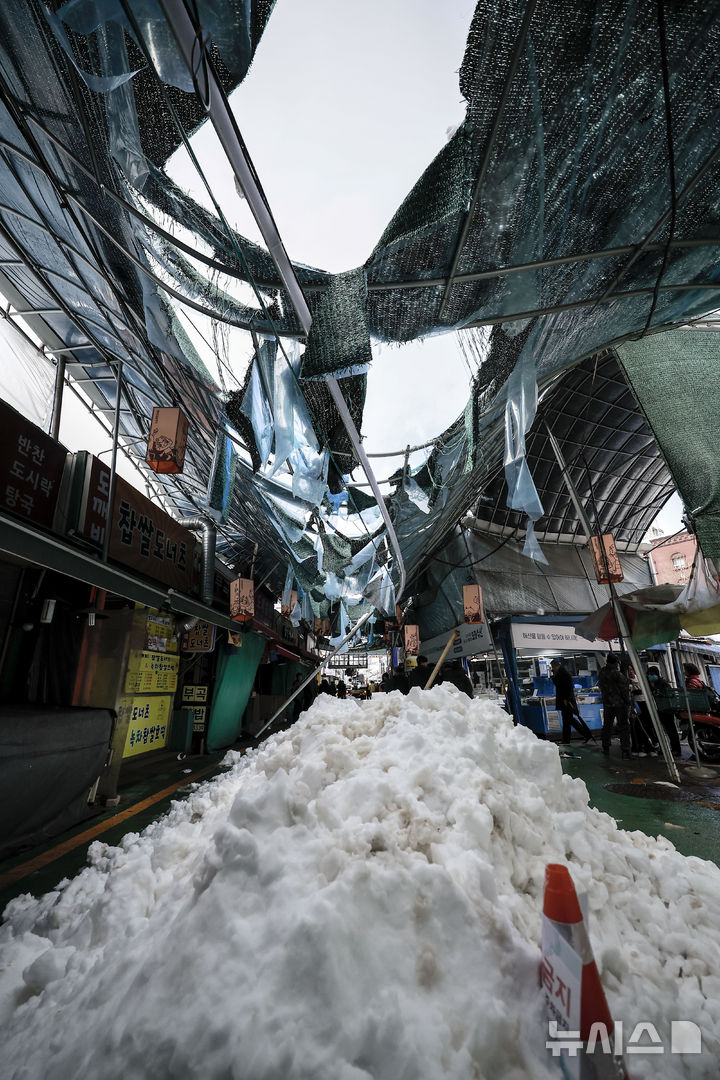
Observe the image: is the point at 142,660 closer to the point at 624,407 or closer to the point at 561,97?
the point at 561,97

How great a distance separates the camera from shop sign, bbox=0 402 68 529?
3598 mm

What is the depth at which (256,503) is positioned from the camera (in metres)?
6.72

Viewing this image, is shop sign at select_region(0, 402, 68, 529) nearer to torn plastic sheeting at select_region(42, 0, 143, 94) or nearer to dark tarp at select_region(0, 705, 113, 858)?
dark tarp at select_region(0, 705, 113, 858)

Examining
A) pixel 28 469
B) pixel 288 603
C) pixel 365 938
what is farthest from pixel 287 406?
pixel 288 603

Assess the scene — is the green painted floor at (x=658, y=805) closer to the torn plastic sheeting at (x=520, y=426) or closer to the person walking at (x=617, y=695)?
the person walking at (x=617, y=695)

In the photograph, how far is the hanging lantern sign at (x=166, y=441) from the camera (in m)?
4.25

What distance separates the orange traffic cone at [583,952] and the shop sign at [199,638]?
25.7 ft

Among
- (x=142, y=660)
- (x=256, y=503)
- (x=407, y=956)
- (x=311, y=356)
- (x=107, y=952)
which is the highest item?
(x=256, y=503)

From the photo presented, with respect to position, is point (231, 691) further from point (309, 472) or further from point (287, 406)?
point (287, 406)

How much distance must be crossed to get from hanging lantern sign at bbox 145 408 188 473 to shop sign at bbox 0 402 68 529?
927mm

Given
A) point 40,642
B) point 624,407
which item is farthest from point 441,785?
point 624,407

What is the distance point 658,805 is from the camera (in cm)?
441

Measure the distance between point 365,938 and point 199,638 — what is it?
303 inches

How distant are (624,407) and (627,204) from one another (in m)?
10.2
